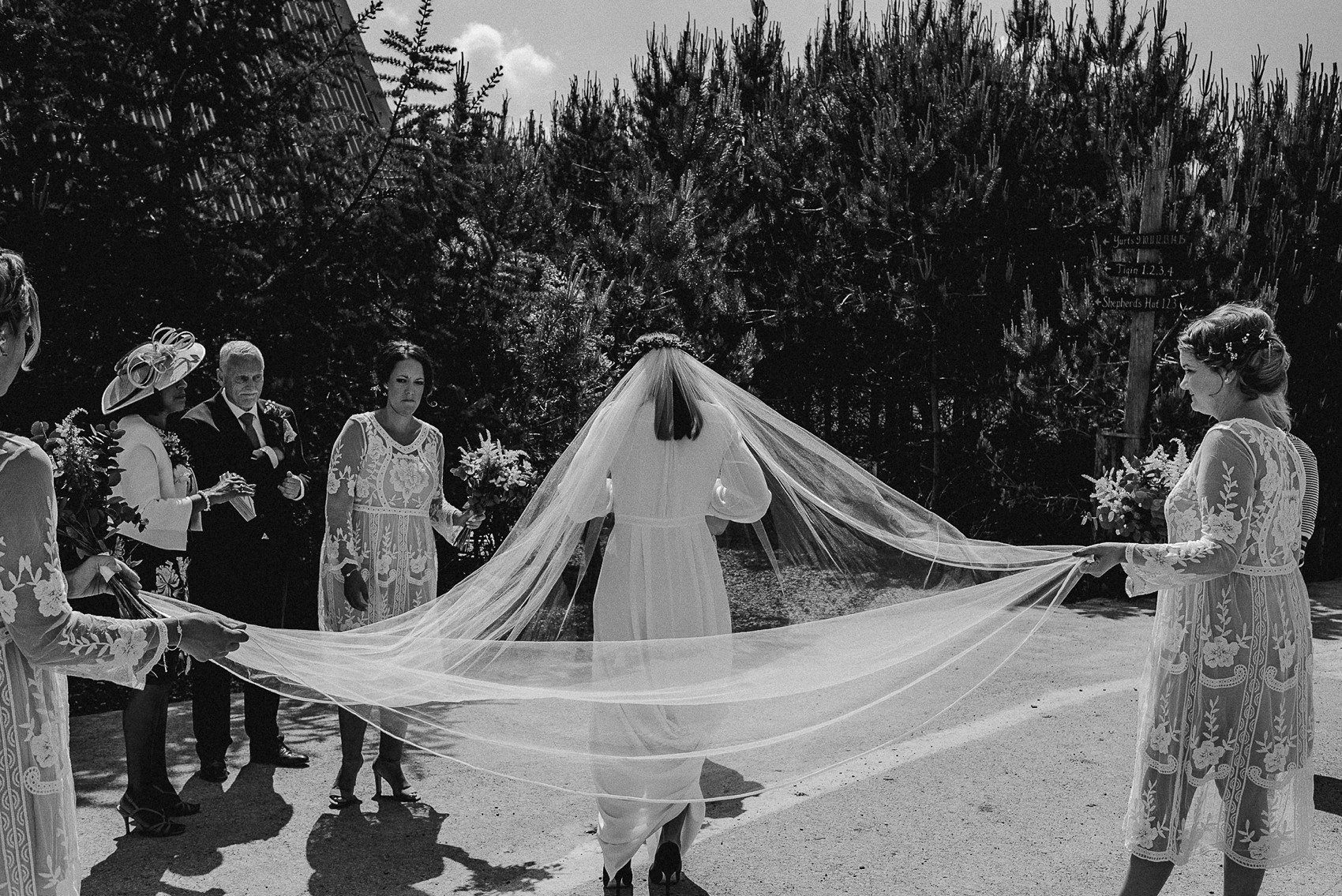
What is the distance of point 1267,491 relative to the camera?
358 centimetres

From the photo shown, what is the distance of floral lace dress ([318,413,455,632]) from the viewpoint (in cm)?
507

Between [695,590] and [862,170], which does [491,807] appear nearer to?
[695,590]

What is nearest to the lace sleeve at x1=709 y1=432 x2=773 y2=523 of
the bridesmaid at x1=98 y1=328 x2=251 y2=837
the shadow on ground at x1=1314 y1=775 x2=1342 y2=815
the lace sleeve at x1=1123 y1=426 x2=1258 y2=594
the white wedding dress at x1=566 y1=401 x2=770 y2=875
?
the white wedding dress at x1=566 y1=401 x2=770 y2=875

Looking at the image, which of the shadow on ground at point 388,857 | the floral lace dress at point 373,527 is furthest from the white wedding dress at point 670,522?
the floral lace dress at point 373,527

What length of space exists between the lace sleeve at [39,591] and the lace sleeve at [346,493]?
8.47 feet

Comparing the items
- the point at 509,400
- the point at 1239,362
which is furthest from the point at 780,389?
the point at 1239,362

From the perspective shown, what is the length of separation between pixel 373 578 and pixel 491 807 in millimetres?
1169

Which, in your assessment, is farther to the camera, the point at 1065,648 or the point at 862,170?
the point at 862,170

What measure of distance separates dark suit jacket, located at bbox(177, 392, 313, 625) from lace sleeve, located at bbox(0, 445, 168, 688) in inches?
114

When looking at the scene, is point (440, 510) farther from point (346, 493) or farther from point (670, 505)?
point (670, 505)

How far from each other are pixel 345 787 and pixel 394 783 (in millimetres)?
215

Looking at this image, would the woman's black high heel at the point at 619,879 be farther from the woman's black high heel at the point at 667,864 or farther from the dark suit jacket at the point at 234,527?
the dark suit jacket at the point at 234,527

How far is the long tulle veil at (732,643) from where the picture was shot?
12.7 feet

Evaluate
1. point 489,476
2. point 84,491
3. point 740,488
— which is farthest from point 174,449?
point 740,488
